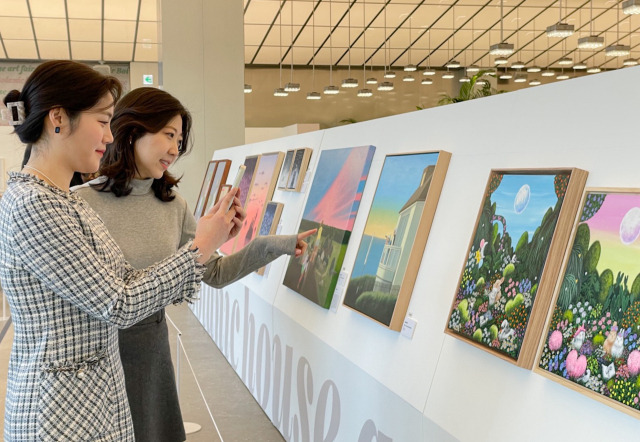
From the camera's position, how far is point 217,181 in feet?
23.6

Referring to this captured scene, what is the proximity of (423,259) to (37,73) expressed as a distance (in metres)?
1.34

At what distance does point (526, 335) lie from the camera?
6.05ft

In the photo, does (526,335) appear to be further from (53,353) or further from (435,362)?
(53,353)

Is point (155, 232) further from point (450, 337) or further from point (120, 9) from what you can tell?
point (120, 9)

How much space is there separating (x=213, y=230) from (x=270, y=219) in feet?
7.96

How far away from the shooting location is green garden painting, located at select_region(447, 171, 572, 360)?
74.3 inches

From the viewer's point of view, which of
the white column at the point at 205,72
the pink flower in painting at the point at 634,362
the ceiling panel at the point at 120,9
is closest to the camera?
the pink flower in painting at the point at 634,362

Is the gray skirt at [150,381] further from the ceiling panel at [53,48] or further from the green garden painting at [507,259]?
the ceiling panel at [53,48]

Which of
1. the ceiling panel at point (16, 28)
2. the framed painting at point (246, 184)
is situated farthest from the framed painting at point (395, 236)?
the ceiling panel at point (16, 28)

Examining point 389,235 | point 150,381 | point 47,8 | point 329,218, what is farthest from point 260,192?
point 47,8

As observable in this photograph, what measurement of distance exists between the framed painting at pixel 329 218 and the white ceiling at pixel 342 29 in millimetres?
13764

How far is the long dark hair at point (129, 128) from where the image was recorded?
2.44 metres

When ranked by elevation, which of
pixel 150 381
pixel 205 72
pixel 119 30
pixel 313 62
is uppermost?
pixel 313 62

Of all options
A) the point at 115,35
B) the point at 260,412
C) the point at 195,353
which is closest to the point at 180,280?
the point at 260,412
